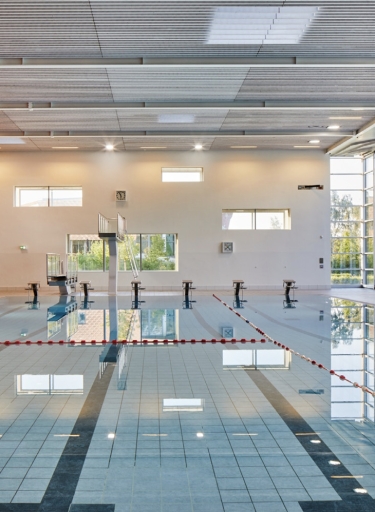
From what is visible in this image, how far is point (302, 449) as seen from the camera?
10.2ft

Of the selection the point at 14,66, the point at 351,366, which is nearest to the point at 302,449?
the point at 351,366

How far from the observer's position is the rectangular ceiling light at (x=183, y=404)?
3.93 meters

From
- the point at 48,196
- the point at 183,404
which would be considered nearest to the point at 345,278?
the point at 48,196

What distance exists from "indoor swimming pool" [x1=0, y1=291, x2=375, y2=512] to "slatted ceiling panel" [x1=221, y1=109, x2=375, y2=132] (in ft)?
25.6

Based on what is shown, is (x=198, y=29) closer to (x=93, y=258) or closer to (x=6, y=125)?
(x=6, y=125)

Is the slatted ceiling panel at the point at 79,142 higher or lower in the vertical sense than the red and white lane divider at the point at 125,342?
higher

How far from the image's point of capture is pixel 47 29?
8.07m

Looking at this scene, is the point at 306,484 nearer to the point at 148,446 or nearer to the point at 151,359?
the point at 148,446

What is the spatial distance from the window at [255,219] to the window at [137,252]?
7.44 ft

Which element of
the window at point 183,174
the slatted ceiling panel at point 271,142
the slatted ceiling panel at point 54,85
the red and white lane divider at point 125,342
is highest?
the slatted ceiling panel at point 271,142

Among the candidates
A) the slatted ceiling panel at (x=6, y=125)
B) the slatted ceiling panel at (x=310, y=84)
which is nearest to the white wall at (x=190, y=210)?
the slatted ceiling panel at (x=6, y=125)

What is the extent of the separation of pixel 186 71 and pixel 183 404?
815 cm

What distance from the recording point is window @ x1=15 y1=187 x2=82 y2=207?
17688mm

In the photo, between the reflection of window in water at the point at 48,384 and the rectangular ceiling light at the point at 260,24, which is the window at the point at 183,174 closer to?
the rectangular ceiling light at the point at 260,24
